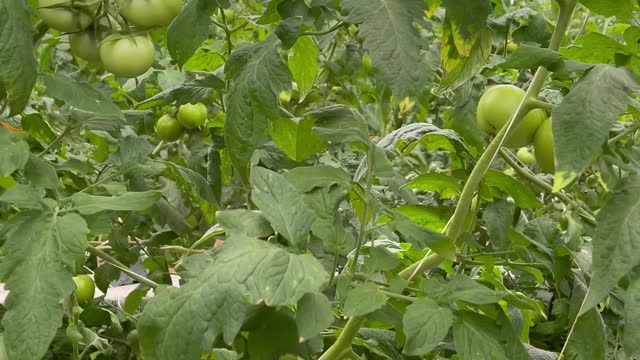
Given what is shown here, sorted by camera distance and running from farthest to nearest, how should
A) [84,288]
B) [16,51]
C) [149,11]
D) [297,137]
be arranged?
1. [84,288]
2. [297,137]
3. [149,11]
4. [16,51]

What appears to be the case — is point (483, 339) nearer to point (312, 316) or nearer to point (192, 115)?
point (312, 316)

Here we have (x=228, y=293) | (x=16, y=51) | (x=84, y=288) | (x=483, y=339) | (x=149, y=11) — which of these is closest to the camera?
(x=228, y=293)

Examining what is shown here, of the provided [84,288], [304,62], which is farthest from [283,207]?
[84,288]

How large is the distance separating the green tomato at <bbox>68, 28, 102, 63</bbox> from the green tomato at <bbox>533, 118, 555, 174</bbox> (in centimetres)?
62

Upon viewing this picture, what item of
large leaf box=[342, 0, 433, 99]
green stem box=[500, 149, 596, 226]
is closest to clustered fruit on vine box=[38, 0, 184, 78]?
large leaf box=[342, 0, 433, 99]

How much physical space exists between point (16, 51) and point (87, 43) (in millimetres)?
260

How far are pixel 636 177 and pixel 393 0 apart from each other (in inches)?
14.3

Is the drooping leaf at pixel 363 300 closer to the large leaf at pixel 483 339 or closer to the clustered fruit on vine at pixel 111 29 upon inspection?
the large leaf at pixel 483 339

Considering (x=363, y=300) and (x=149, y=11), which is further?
(x=149, y=11)

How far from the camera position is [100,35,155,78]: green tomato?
117 centimetres

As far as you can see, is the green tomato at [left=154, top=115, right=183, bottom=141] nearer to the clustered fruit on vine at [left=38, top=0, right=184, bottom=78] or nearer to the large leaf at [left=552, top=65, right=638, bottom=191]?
the clustered fruit on vine at [left=38, top=0, right=184, bottom=78]

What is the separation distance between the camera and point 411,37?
34.0 inches

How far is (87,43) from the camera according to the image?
3.93 ft

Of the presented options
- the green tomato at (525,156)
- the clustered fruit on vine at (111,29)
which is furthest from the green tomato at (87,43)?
the green tomato at (525,156)
